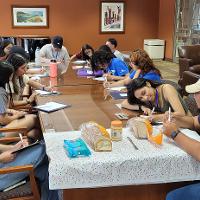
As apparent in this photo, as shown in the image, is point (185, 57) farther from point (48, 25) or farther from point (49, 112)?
point (49, 112)

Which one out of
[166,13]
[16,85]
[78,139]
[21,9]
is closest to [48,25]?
[21,9]

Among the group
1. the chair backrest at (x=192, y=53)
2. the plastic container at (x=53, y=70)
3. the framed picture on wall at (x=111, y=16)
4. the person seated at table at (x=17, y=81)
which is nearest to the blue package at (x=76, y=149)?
the person seated at table at (x=17, y=81)

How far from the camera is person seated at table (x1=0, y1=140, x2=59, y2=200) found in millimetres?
1824

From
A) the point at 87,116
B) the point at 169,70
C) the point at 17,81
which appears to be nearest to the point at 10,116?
the point at 17,81

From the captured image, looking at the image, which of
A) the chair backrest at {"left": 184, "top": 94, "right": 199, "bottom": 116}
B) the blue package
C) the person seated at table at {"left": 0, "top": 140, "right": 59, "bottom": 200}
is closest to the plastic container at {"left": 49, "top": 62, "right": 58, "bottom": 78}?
the chair backrest at {"left": 184, "top": 94, "right": 199, "bottom": 116}

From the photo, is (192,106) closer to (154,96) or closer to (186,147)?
(154,96)

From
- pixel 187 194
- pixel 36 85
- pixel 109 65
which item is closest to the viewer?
pixel 187 194

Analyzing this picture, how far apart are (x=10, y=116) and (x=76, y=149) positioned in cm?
149

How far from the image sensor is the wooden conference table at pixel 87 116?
166 centimetres

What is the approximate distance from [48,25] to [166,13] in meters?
3.71

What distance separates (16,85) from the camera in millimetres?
3453

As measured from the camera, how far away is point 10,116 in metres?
2.91

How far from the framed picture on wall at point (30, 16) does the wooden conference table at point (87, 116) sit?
5.67 m

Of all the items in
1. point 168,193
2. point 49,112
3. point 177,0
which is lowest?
point 168,193
